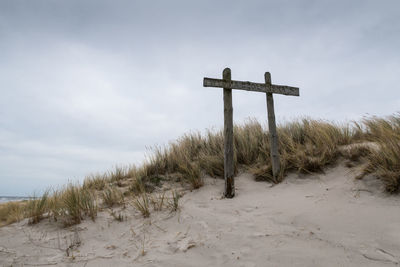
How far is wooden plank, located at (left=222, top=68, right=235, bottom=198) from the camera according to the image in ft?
16.4

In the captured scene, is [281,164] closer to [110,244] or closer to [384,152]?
[384,152]

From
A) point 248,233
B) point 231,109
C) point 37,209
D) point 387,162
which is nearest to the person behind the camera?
point 248,233

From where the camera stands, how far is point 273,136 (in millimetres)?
5496

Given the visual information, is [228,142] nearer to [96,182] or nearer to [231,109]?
[231,109]

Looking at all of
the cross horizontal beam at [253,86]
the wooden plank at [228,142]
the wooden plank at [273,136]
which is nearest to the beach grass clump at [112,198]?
the wooden plank at [228,142]

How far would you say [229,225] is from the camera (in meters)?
3.61

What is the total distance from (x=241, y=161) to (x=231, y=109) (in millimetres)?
1457

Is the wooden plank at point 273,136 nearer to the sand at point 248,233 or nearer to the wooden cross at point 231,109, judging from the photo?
the wooden cross at point 231,109

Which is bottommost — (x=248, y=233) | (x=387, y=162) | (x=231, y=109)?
(x=248, y=233)

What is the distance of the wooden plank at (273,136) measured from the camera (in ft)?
17.2

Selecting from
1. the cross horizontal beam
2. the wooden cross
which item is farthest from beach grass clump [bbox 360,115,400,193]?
the cross horizontal beam

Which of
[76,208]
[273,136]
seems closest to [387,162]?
[273,136]

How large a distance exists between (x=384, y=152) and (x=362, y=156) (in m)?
0.85

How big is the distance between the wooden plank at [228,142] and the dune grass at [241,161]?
0.72m
